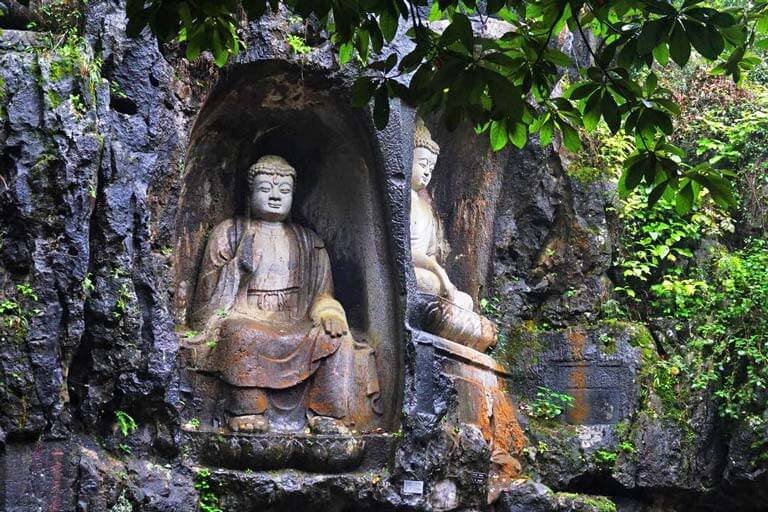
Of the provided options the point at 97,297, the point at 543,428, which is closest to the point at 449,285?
the point at 543,428

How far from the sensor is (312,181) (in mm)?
10812

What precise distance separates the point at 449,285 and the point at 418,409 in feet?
4.55

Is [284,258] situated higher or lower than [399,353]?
higher

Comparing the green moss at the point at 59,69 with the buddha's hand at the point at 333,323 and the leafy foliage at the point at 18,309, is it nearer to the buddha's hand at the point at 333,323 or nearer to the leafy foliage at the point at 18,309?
the leafy foliage at the point at 18,309

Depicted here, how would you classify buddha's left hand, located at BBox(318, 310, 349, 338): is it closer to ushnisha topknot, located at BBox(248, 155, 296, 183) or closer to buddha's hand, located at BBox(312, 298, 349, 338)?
buddha's hand, located at BBox(312, 298, 349, 338)

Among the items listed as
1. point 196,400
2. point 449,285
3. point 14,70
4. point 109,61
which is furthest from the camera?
point 449,285

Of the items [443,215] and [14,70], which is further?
[443,215]

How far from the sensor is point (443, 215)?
11.6 metres

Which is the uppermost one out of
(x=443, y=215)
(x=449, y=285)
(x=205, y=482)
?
(x=443, y=215)

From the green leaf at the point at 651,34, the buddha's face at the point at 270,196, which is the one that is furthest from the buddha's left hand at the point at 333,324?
the green leaf at the point at 651,34

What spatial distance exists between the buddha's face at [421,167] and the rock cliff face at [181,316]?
1.56 feet

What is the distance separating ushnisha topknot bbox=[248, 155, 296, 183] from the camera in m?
10.4

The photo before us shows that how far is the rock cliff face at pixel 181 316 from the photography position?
7.90 metres

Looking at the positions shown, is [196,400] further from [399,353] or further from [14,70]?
[14,70]
